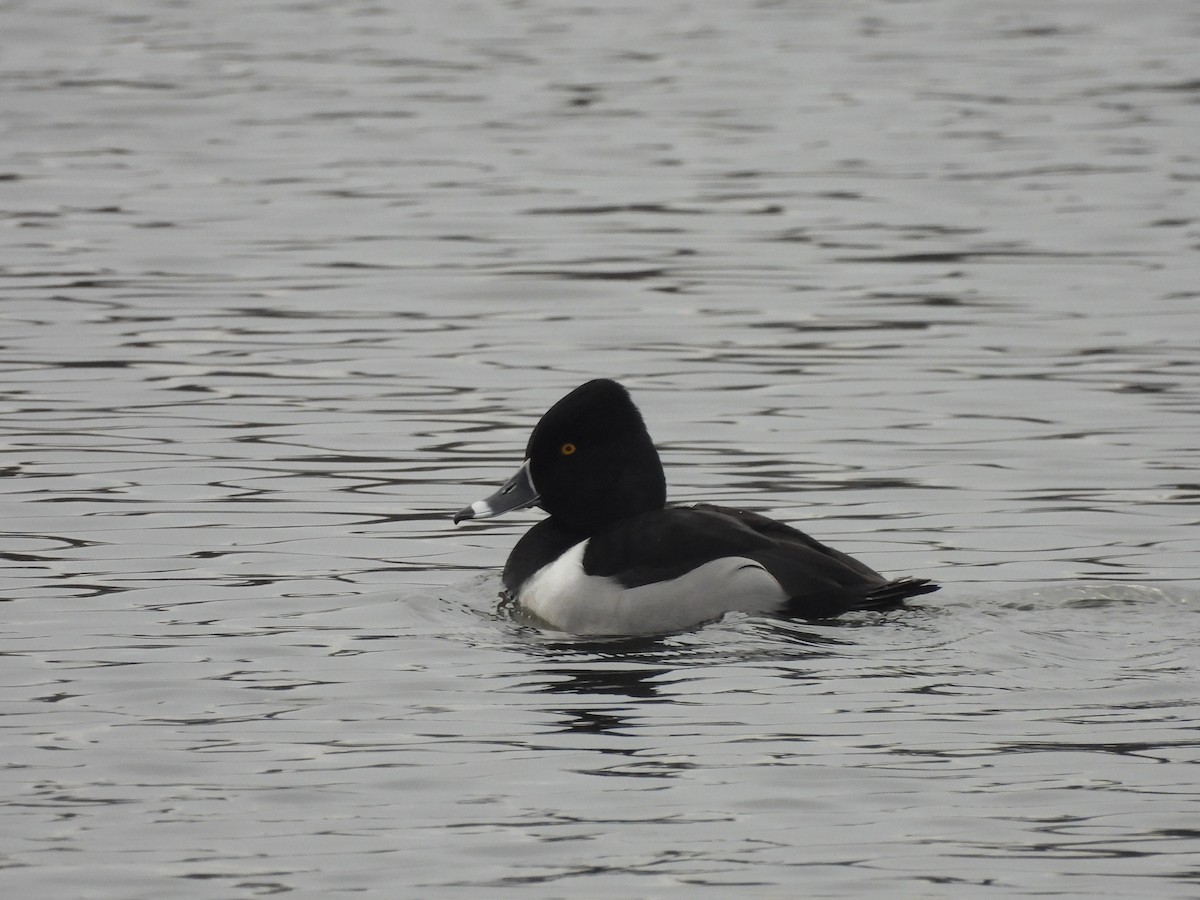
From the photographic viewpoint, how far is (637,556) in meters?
8.60

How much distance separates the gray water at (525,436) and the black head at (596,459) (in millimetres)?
524

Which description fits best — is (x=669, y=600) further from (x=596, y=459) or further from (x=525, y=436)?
(x=525, y=436)

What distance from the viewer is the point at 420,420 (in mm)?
12398

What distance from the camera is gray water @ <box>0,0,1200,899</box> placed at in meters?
6.38

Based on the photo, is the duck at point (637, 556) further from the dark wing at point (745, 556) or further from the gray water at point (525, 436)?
the gray water at point (525, 436)

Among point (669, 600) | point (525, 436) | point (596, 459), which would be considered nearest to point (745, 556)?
point (669, 600)

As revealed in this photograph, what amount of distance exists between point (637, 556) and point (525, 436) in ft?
11.2

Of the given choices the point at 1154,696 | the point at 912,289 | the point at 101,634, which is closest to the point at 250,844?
the point at 101,634

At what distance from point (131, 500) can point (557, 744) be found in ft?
13.8

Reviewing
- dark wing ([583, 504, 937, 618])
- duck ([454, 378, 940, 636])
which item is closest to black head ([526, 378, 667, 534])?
duck ([454, 378, 940, 636])

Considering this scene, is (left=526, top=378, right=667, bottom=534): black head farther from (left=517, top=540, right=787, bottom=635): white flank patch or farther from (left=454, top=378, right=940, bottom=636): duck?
(left=517, top=540, right=787, bottom=635): white flank patch

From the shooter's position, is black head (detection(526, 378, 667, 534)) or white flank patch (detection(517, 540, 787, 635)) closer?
white flank patch (detection(517, 540, 787, 635))

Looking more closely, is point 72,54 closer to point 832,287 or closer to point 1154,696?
point 832,287

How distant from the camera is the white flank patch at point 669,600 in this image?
27.8 feet
